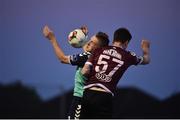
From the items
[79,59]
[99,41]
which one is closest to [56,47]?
[79,59]

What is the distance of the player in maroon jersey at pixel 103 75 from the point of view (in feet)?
13.2

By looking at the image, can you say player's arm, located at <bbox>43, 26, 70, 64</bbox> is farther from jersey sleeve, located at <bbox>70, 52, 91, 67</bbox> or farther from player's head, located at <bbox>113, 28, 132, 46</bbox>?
player's head, located at <bbox>113, 28, 132, 46</bbox>

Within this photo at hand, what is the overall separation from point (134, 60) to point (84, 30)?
709mm

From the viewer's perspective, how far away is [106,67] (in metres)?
4.02

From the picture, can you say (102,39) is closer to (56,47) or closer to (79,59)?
(79,59)

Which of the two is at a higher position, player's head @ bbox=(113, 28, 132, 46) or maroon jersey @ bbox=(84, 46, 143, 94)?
player's head @ bbox=(113, 28, 132, 46)

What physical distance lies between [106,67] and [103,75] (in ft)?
0.20

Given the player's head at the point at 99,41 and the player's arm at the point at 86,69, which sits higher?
the player's head at the point at 99,41

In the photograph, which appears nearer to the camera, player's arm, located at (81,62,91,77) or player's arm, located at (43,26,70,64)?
player's arm, located at (81,62,91,77)

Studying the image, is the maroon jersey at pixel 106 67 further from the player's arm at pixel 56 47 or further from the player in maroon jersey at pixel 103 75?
the player's arm at pixel 56 47

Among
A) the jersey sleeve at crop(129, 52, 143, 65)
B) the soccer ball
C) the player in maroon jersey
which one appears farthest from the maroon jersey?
the soccer ball

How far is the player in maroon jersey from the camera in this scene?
4.02m

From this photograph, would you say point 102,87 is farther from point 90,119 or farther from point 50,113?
point 50,113

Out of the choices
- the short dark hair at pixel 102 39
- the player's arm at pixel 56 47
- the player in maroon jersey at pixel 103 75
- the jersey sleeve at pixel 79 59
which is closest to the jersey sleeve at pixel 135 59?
the player in maroon jersey at pixel 103 75
